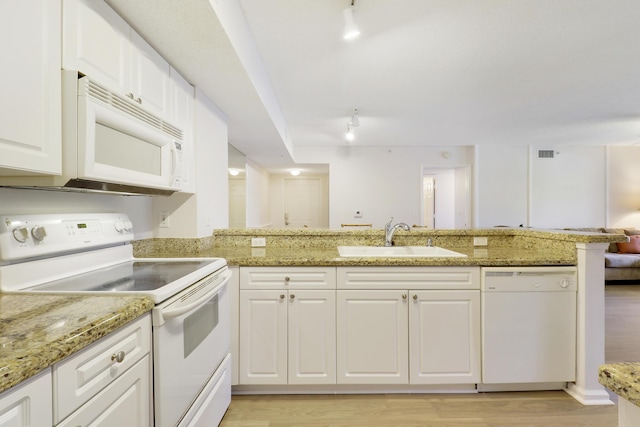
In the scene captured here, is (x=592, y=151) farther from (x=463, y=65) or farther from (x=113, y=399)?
(x=113, y=399)

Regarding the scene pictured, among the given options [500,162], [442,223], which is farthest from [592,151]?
[442,223]

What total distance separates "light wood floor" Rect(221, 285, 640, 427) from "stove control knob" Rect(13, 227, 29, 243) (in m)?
1.31

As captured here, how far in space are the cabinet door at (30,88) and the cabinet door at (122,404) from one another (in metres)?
0.69

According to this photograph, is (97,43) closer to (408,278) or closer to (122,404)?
(122,404)

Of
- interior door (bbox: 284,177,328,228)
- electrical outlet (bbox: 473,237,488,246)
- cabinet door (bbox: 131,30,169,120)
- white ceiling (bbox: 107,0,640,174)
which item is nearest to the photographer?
cabinet door (bbox: 131,30,169,120)

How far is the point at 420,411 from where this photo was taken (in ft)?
5.59

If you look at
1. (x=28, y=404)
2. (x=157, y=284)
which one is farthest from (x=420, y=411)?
(x=28, y=404)

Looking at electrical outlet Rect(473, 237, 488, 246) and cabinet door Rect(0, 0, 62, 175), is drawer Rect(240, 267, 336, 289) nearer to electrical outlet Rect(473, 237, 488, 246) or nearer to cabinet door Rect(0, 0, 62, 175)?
cabinet door Rect(0, 0, 62, 175)

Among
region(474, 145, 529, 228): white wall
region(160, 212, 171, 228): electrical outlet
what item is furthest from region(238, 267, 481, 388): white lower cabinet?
region(474, 145, 529, 228): white wall

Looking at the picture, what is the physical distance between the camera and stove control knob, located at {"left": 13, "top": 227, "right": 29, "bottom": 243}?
105cm

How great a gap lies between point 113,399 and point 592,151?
7819 mm

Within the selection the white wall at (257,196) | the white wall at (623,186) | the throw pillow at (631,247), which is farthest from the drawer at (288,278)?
the white wall at (623,186)

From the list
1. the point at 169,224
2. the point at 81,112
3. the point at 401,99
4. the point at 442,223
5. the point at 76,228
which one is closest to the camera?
the point at 81,112

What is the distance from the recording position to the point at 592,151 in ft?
18.7
